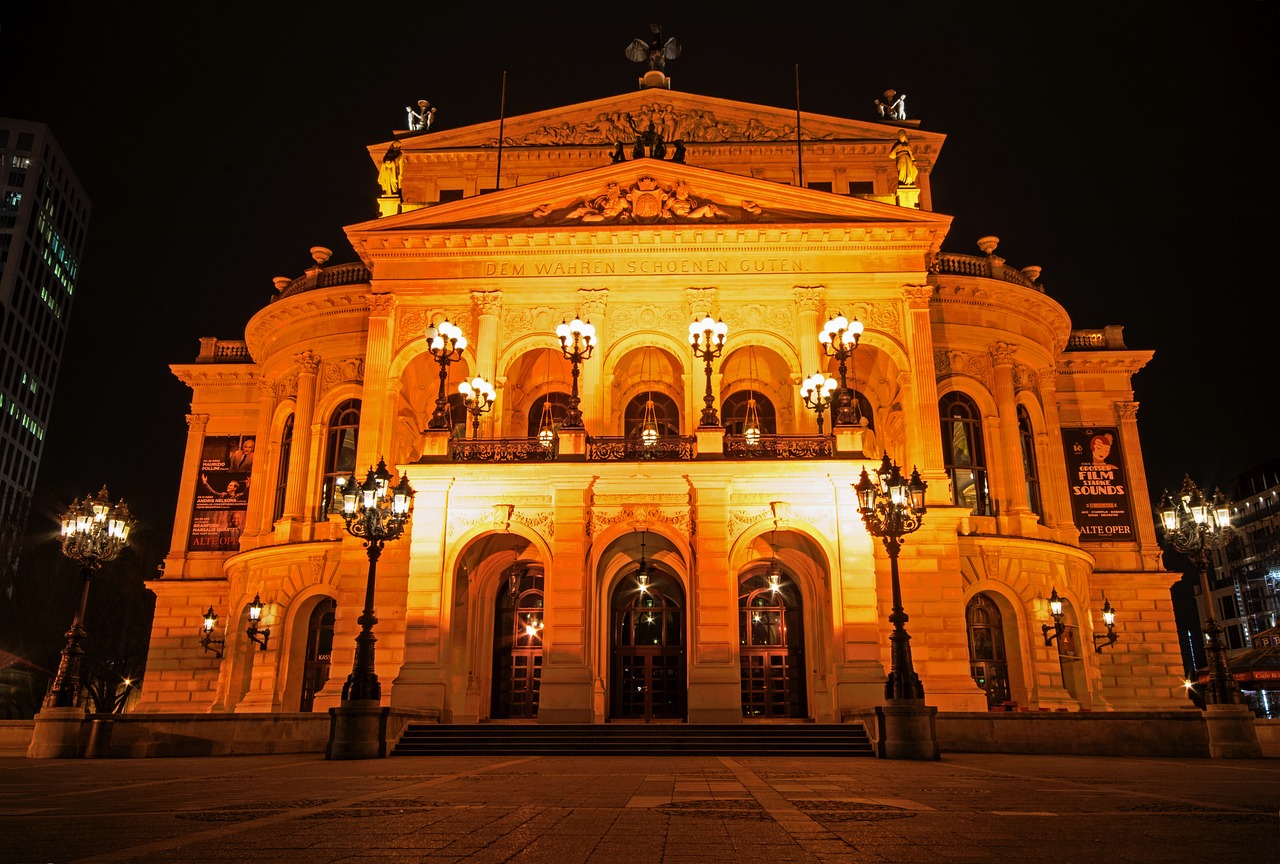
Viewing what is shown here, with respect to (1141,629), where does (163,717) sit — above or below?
below

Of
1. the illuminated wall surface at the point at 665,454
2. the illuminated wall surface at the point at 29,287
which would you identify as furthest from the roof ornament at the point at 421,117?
the illuminated wall surface at the point at 29,287

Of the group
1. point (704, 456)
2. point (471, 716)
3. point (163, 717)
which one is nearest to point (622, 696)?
point (471, 716)

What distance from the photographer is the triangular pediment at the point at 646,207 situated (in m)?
30.9

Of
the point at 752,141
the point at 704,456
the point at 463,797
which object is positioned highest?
the point at 752,141

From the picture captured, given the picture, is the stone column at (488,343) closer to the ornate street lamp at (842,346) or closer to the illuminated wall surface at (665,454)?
the illuminated wall surface at (665,454)

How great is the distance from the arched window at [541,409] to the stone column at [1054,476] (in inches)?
688

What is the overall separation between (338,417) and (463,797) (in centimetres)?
2772

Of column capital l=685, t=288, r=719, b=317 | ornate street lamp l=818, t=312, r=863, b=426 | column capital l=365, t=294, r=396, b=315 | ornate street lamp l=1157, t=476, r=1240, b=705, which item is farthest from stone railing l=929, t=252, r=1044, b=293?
column capital l=365, t=294, r=396, b=315

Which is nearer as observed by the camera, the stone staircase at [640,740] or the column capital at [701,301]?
the stone staircase at [640,740]

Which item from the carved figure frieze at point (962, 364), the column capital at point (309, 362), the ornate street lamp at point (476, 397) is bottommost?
the ornate street lamp at point (476, 397)

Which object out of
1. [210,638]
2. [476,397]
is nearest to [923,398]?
[476,397]

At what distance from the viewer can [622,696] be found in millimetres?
29406

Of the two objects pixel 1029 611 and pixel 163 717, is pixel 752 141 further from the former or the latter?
pixel 163 717

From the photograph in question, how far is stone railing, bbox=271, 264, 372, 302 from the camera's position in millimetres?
35688
